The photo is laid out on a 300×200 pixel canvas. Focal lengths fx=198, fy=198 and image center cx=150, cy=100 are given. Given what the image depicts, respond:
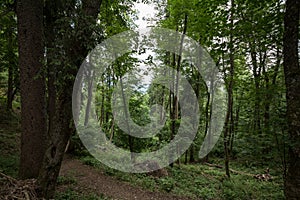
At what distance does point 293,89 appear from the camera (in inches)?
149

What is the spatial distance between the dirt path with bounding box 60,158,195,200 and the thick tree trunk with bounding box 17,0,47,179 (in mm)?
1635

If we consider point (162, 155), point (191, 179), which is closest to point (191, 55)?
point (162, 155)

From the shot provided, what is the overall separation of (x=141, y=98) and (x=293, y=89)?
7.60m

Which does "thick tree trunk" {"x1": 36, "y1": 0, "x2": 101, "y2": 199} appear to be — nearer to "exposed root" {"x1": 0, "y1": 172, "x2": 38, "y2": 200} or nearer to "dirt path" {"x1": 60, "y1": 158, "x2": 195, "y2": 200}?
"exposed root" {"x1": 0, "y1": 172, "x2": 38, "y2": 200}

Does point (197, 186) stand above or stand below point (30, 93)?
below

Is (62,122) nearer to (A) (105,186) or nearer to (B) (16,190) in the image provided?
(B) (16,190)

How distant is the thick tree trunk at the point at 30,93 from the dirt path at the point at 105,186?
5.36 feet

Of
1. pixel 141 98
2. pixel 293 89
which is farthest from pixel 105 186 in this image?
pixel 293 89

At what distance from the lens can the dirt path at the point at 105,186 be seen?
594cm

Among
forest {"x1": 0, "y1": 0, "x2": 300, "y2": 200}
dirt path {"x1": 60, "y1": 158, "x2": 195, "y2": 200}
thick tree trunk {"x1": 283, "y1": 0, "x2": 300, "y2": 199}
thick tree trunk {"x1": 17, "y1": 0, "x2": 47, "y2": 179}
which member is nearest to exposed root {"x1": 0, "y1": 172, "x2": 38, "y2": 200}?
forest {"x1": 0, "y1": 0, "x2": 300, "y2": 200}

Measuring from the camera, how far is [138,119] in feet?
31.2

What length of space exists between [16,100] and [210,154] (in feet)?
59.7

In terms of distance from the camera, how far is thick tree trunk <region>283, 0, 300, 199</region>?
3.64m

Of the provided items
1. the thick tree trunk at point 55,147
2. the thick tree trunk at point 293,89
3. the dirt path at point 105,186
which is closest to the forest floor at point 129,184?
the dirt path at point 105,186
